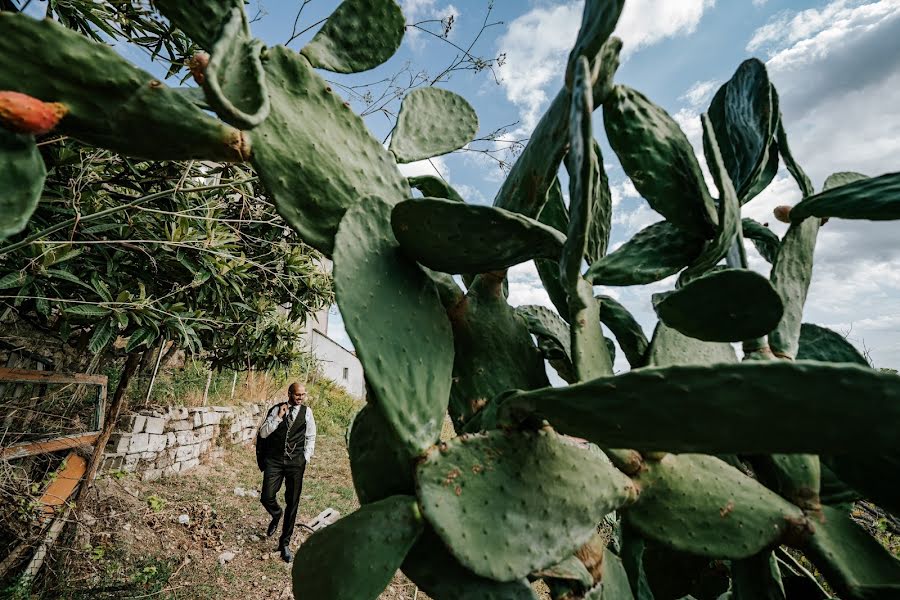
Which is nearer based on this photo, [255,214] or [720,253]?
[720,253]

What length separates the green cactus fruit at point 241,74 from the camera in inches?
19.8

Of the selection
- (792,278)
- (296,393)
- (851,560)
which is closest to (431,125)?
(792,278)

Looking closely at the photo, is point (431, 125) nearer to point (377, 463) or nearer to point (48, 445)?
point (377, 463)

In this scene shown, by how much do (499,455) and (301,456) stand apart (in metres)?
3.79

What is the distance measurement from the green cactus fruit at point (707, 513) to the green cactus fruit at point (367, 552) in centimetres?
31

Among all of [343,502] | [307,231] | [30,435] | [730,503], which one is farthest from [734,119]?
[343,502]

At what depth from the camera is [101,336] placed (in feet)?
5.88

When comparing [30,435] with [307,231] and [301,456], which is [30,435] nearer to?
[301,456]

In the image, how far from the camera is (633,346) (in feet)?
2.73

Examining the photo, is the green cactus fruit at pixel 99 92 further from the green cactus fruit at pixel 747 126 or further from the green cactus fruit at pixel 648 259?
the green cactus fruit at pixel 747 126

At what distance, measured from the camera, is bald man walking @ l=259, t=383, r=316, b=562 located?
375 centimetres

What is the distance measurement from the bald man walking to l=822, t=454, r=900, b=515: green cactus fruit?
3779 mm

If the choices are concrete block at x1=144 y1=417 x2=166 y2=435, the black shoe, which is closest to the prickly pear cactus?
the black shoe

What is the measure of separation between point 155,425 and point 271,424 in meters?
1.16
